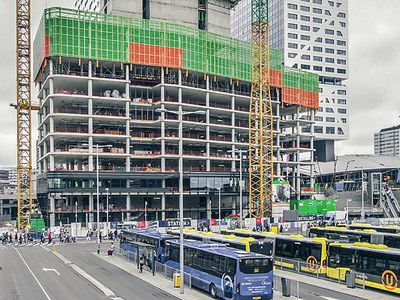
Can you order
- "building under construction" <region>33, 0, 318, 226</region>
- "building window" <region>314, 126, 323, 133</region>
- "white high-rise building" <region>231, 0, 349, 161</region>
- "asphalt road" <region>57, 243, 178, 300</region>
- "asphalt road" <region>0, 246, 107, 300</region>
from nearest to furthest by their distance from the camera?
"asphalt road" <region>0, 246, 107, 300</region> → "asphalt road" <region>57, 243, 178, 300</region> → "building under construction" <region>33, 0, 318, 226</region> → "white high-rise building" <region>231, 0, 349, 161</region> → "building window" <region>314, 126, 323, 133</region>

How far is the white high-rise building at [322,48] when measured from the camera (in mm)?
177750

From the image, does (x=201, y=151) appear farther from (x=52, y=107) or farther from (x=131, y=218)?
(x=52, y=107)

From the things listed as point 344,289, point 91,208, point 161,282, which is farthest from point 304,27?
point 161,282

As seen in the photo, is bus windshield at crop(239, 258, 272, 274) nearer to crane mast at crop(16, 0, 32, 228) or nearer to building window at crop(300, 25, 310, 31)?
crane mast at crop(16, 0, 32, 228)

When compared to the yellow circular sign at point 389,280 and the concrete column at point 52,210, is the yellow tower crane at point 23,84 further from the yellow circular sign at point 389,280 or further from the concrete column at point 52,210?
the yellow circular sign at point 389,280

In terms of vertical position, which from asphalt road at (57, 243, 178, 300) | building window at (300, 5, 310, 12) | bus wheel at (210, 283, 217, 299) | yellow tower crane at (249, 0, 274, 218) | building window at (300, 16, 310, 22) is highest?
building window at (300, 5, 310, 12)

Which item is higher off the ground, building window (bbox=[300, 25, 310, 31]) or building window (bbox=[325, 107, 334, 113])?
building window (bbox=[300, 25, 310, 31])

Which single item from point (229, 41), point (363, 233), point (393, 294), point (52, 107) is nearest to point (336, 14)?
point (229, 41)

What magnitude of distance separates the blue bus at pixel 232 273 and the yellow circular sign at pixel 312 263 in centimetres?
953

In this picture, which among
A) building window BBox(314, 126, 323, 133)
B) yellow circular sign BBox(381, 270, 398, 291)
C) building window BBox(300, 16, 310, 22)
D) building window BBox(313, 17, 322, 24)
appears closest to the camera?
yellow circular sign BBox(381, 270, 398, 291)

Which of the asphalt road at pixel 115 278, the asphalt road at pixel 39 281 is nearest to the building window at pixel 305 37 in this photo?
the asphalt road at pixel 115 278

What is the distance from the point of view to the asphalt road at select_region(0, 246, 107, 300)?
1340 inches

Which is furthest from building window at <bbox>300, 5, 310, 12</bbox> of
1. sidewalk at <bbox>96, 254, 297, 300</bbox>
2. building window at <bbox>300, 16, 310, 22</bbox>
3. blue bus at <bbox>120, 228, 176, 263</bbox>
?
sidewalk at <bbox>96, 254, 297, 300</bbox>

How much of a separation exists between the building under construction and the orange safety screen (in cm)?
23
